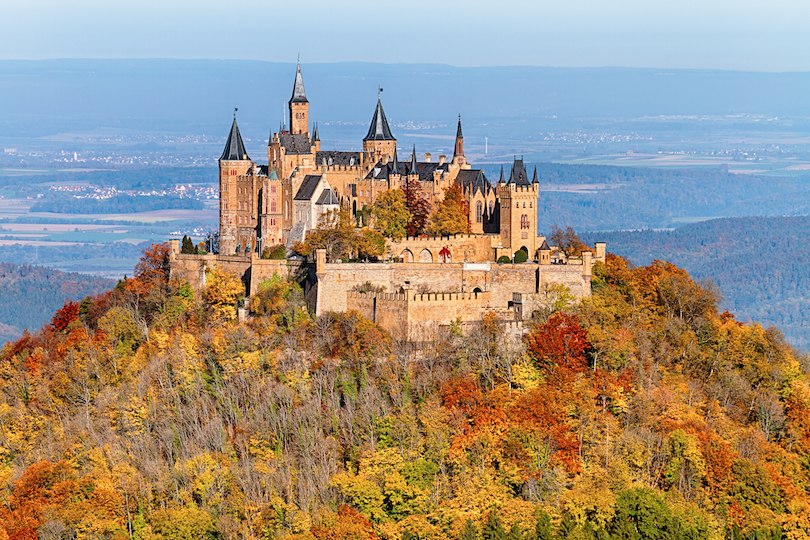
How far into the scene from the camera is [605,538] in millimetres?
48250

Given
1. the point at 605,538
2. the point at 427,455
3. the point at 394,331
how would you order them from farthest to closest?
the point at 394,331
the point at 427,455
the point at 605,538

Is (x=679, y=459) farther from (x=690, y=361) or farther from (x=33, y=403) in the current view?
(x=33, y=403)

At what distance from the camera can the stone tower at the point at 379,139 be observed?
74.0 m

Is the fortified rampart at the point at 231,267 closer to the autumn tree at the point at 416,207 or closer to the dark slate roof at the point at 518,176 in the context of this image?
the autumn tree at the point at 416,207

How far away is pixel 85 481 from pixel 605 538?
2011 centimetres

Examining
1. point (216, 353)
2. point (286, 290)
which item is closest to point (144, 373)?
point (216, 353)

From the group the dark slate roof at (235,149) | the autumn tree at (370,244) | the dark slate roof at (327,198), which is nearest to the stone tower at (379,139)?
the dark slate roof at (327,198)

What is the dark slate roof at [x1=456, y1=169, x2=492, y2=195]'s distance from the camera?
230ft

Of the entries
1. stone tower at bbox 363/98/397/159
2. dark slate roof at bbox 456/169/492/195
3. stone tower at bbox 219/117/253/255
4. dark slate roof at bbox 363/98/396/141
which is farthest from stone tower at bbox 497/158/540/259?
stone tower at bbox 219/117/253/255

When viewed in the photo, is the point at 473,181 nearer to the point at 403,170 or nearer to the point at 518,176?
the point at 518,176

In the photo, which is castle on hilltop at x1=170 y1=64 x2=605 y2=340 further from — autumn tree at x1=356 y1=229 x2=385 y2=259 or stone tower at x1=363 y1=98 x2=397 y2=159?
autumn tree at x1=356 y1=229 x2=385 y2=259

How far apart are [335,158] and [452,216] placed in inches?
308

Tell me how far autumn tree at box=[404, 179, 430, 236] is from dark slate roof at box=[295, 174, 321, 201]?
15.1 ft

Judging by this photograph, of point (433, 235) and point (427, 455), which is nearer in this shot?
point (427, 455)
